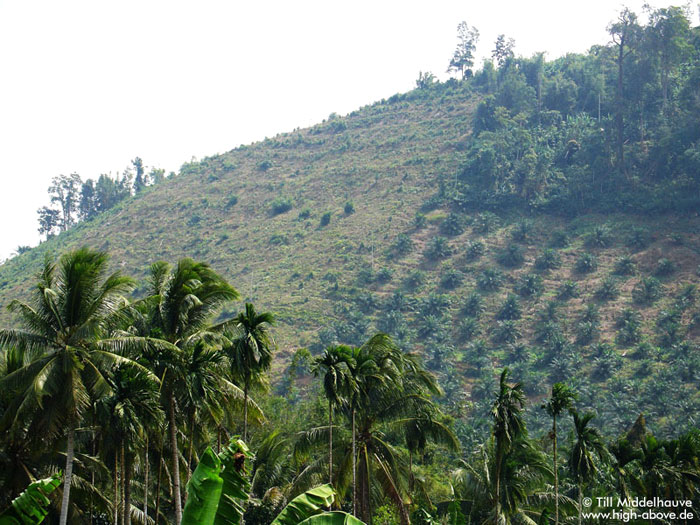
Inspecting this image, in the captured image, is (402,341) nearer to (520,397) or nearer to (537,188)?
(537,188)

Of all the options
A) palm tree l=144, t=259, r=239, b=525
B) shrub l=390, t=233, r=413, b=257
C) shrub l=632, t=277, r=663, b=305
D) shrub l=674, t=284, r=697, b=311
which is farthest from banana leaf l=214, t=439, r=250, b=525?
shrub l=390, t=233, r=413, b=257

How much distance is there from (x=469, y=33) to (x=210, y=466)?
6311 inches

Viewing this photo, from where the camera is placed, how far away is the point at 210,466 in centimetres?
1020

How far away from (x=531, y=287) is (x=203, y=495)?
261 ft

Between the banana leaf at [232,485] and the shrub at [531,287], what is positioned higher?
the banana leaf at [232,485]

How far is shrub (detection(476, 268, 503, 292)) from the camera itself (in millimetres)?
87688

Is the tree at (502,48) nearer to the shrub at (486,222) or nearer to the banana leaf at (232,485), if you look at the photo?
the shrub at (486,222)

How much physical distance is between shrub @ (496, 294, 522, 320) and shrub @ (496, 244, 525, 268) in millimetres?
9753

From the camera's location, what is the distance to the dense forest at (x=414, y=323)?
1906cm

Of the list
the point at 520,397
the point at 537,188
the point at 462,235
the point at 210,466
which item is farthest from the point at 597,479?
the point at 537,188

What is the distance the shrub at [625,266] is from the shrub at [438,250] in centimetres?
2179

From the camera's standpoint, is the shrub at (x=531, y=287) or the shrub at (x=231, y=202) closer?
the shrub at (x=531, y=287)

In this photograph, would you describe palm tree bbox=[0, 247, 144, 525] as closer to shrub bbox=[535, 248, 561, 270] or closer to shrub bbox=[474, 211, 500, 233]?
shrub bbox=[535, 248, 561, 270]

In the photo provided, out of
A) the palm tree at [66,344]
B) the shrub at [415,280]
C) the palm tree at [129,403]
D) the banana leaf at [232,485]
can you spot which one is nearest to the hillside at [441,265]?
the shrub at [415,280]
